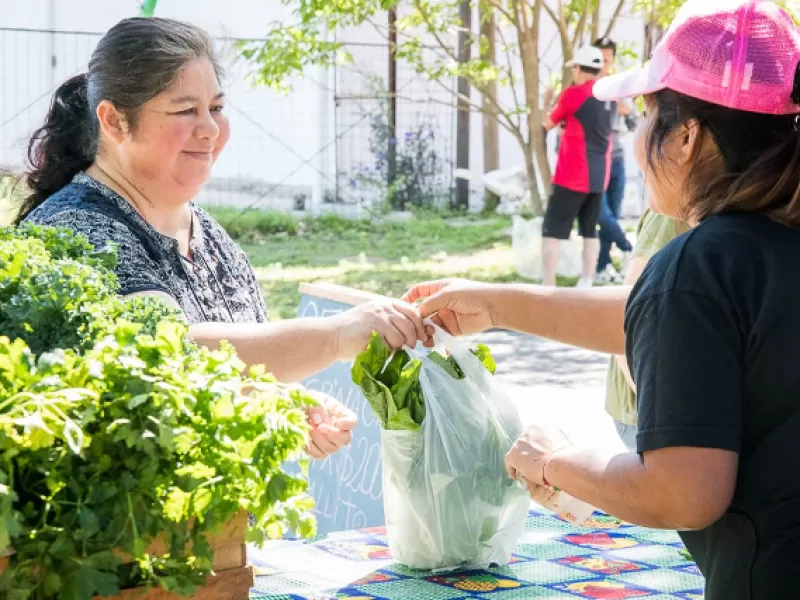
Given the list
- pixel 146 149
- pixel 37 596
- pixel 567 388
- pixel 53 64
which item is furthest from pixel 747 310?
pixel 53 64

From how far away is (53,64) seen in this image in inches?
520

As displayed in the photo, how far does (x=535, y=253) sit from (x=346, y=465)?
7.08 metres

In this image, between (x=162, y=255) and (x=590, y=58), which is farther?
(x=590, y=58)

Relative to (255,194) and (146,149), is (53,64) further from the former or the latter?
(146,149)

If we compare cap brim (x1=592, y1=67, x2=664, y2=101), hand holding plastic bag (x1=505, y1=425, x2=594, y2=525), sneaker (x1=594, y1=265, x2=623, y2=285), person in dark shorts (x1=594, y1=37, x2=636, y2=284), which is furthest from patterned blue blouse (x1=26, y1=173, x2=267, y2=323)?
sneaker (x1=594, y1=265, x2=623, y2=285)

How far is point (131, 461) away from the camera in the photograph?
4.34 feet

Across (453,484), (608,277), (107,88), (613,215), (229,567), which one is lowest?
(608,277)

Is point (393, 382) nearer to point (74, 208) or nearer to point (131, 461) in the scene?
point (74, 208)

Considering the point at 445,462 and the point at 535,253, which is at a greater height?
the point at 445,462

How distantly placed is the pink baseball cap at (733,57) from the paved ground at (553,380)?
3.97 meters

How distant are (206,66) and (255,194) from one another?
11382 mm

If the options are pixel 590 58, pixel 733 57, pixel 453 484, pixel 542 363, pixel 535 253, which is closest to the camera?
pixel 733 57

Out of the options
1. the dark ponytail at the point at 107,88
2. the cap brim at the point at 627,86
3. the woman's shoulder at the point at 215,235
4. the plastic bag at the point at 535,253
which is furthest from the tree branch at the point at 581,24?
the cap brim at the point at 627,86

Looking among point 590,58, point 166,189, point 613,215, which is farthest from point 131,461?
point 613,215
